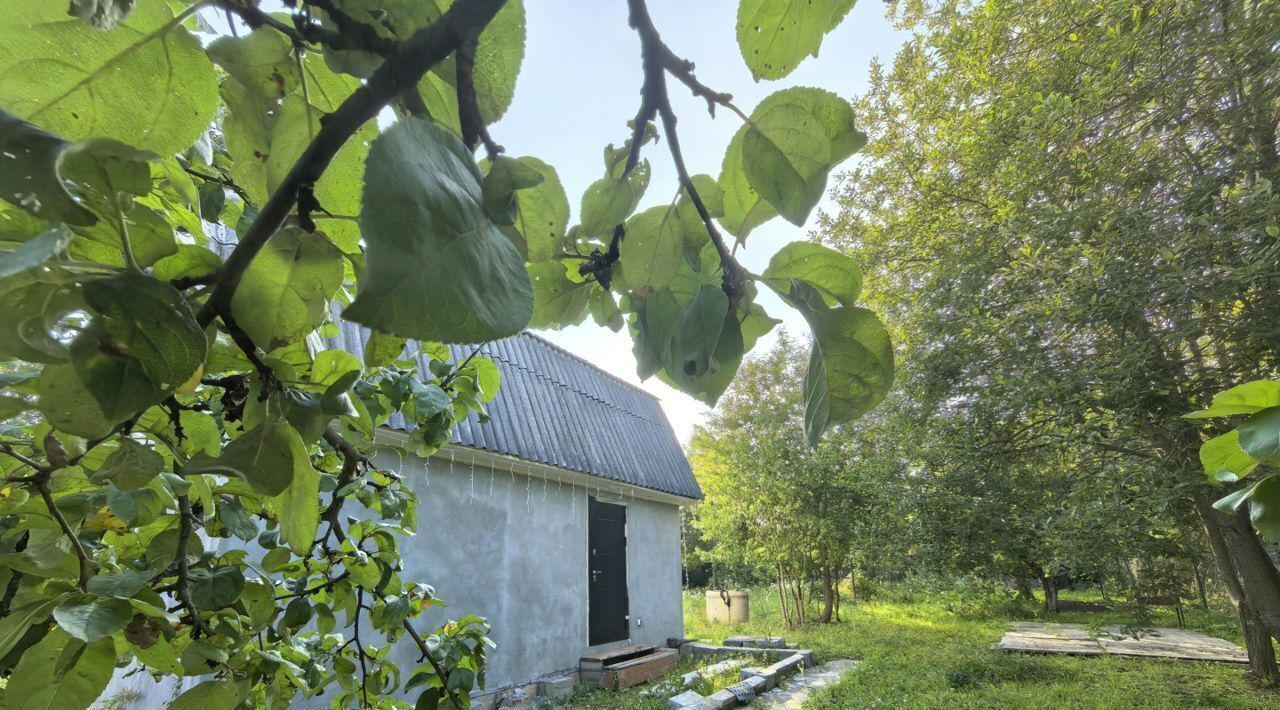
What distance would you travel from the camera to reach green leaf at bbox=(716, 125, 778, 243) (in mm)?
570

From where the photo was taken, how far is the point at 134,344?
271 mm

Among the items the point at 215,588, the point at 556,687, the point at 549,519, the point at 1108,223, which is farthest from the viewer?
the point at 549,519

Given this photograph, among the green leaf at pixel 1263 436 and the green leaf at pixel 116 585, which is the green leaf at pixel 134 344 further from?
the green leaf at pixel 1263 436

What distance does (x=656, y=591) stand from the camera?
8398 millimetres

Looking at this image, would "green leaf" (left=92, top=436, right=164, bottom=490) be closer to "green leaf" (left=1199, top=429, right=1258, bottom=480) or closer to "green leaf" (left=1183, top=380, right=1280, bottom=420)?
"green leaf" (left=1183, top=380, right=1280, bottom=420)

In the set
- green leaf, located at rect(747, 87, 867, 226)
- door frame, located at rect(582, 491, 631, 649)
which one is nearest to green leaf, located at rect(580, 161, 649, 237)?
green leaf, located at rect(747, 87, 867, 226)

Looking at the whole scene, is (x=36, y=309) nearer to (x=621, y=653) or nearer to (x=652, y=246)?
(x=652, y=246)

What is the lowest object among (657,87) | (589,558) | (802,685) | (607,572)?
(802,685)

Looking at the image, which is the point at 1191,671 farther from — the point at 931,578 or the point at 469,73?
the point at 469,73

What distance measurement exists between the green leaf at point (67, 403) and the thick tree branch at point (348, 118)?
61mm

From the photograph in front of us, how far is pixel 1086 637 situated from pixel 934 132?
8.34 meters

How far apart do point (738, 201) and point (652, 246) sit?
0.31 feet

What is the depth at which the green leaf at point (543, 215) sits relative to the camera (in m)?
0.52

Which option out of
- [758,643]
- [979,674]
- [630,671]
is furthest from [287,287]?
[758,643]
